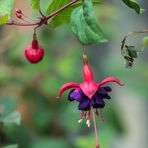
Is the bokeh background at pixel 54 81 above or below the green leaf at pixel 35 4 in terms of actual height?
below

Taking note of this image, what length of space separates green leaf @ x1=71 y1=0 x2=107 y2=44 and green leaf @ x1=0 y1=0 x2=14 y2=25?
16 centimetres

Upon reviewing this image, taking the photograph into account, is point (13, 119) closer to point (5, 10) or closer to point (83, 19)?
point (5, 10)

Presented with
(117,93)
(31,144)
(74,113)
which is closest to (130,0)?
(31,144)

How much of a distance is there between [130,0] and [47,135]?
1.45 m

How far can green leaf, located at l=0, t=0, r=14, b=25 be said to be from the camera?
3.44ft

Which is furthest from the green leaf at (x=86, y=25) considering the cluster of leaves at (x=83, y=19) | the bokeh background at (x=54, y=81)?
the bokeh background at (x=54, y=81)

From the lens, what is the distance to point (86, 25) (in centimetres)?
93

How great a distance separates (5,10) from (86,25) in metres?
0.21

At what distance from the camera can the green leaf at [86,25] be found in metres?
0.91

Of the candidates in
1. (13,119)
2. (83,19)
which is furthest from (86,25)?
(13,119)

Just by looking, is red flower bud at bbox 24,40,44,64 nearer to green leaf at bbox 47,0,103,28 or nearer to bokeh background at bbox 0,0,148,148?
green leaf at bbox 47,0,103,28

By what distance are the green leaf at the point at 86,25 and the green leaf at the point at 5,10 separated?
16 centimetres

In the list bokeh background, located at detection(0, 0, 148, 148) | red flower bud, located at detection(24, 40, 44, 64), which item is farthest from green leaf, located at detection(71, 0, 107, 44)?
bokeh background, located at detection(0, 0, 148, 148)

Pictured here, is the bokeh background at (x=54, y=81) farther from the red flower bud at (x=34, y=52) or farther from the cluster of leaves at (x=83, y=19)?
the cluster of leaves at (x=83, y=19)
